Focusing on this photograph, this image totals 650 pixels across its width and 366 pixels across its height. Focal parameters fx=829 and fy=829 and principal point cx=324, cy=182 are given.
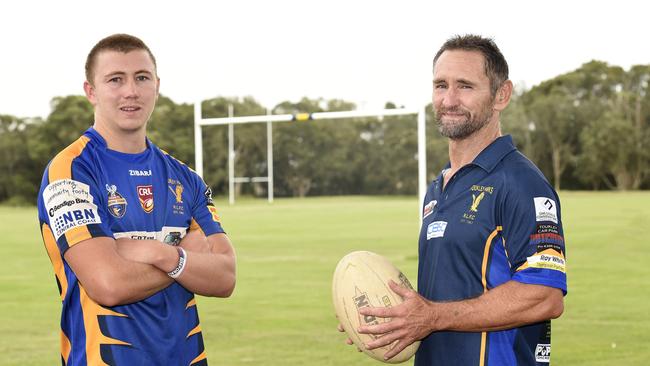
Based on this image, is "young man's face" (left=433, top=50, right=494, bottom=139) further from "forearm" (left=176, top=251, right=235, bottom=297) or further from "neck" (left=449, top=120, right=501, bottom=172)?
"forearm" (left=176, top=251, right=235, bottom=297)

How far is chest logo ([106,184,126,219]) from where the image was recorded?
10.5ft

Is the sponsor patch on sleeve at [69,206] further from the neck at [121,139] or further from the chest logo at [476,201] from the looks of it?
the chest logo at [476,201]

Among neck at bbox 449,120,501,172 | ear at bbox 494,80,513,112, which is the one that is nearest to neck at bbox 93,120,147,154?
neck at bbox 449,120,501,172

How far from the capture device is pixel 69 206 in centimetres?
307

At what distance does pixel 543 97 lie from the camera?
77.4 m

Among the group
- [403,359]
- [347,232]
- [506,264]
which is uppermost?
[506,264]

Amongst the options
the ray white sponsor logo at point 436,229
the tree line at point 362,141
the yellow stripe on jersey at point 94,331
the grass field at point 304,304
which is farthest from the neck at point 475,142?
the tree line at point 362,141

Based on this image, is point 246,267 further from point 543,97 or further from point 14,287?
point 543,97

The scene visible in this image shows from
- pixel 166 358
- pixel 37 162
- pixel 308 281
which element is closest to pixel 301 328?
pixel 308 281

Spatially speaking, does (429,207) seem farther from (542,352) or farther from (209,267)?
(209,267)

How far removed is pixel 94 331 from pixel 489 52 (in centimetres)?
181

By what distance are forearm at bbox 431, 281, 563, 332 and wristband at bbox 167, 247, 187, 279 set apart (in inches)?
38.8

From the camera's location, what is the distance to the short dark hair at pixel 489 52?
3.12 metres

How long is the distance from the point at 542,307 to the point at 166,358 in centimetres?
141
